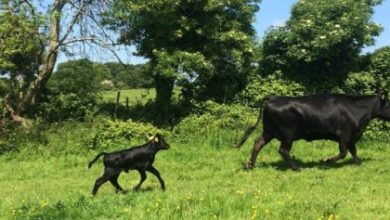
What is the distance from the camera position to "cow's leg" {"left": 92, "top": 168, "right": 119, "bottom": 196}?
11.6m

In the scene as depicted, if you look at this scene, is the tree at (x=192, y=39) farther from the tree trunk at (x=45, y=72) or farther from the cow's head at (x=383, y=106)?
the cow's head at (x=383, y=106)

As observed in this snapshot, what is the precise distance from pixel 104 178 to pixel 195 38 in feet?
33.0

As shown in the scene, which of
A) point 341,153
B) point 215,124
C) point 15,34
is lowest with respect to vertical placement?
point 341,153

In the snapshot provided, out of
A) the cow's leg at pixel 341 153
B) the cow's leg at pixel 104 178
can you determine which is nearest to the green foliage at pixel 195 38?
the cow's leg at pixel 341 153

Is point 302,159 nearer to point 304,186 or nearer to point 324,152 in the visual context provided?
point 324,152

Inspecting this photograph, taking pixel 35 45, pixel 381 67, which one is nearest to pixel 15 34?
pixel 35 45

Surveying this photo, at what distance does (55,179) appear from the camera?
47.9ft

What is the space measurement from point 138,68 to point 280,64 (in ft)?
17.0

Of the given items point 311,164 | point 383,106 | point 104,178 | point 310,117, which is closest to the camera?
point 104,178

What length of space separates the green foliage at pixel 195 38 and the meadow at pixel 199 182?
2.63 metres

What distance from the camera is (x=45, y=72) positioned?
21453 mm

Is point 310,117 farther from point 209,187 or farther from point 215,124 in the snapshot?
point 215,124

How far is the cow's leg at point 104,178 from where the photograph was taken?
1158 cm

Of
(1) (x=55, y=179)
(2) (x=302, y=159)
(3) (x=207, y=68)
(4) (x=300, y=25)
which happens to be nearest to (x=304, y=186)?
(2) (x=302, y=159)
